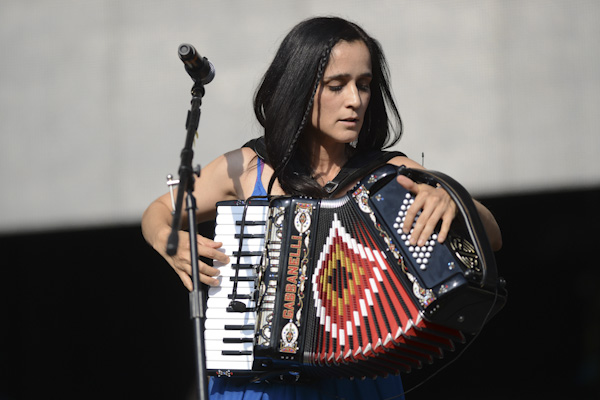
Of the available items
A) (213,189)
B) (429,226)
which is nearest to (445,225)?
(429,226)

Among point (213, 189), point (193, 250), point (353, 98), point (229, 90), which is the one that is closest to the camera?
point (193, 250)

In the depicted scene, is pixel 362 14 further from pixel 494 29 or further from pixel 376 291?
pixel 376 291

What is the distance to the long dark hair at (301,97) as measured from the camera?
2021 mm

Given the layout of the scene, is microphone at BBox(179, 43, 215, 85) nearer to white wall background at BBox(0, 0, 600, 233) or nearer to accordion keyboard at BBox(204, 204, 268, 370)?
accordion keyboard at BBox(204, 204, 268, 370)

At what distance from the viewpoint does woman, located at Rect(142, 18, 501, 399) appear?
6.32 feet

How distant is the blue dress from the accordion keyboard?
0.12 meters

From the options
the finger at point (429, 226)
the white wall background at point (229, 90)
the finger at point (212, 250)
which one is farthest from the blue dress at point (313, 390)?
the white wall background at point (229, 90)

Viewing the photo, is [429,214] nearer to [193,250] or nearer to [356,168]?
[356,168]

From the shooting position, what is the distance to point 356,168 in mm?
1993

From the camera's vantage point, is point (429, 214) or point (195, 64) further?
point (195, 64)

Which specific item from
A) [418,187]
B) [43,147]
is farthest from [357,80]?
[43,147]

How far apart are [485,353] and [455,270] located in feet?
17.0

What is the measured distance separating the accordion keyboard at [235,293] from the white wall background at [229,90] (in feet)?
7.60

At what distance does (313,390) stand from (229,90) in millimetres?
2711
